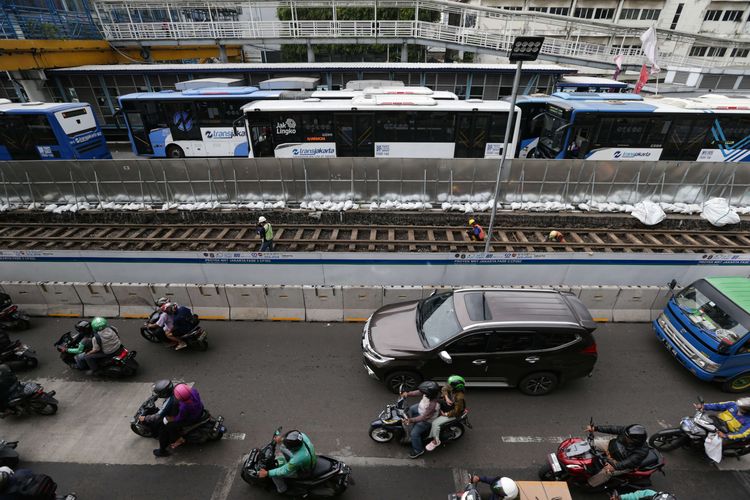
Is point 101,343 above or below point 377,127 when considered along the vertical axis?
below

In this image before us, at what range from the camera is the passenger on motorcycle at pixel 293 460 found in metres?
4.23

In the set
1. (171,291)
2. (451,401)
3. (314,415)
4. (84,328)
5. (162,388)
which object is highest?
(162,388)

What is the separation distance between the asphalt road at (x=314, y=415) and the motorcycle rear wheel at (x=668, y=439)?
26 cm

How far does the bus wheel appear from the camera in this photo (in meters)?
17.7

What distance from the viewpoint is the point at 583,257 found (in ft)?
26.5

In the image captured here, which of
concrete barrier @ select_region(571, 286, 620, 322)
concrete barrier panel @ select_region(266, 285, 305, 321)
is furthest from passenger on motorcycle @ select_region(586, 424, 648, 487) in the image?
concrete barrier panel @ select_region(266, 285, 305, 321)

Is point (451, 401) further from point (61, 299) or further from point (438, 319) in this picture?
point (61, 299)

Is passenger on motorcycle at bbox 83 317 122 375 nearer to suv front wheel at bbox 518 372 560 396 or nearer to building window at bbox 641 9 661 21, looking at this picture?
suv front wheel at bbox 518 372 560 396

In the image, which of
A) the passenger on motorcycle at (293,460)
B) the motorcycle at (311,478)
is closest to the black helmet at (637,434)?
the motorcycle at (311,478)

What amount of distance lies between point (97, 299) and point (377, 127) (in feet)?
35.7

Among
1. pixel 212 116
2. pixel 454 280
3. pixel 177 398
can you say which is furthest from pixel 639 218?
pixel 212 116

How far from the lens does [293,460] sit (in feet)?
14.3

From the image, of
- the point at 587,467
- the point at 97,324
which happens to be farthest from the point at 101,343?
the point at 587,467

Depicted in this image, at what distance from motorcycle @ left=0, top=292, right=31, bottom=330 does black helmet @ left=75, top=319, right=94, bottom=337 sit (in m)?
2.49
